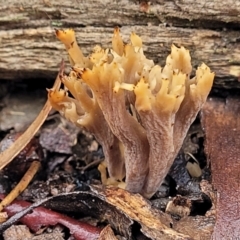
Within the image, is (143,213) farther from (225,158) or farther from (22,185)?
(22,185)

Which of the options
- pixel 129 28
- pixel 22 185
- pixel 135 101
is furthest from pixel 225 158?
pixel 22 185

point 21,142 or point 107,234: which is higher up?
point 21,142

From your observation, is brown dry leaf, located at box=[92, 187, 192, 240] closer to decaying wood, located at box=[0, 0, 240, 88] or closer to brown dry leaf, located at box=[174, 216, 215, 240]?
brown dry leaf, located at box=[174, 216, 215, 240]

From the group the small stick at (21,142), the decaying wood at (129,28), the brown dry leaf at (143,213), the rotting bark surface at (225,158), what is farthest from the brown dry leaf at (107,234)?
the decaying wood at (129,28)

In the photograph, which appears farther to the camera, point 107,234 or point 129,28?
point 129,28

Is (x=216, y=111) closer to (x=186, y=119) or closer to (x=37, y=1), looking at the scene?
(x=186, y=119)

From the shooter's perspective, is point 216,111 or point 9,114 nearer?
point 216,111

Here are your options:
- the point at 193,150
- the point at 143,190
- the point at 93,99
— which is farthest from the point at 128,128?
the point at 193,150

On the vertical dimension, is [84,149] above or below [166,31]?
below
